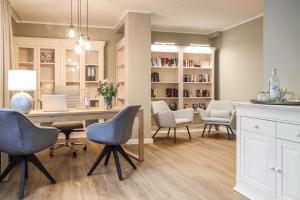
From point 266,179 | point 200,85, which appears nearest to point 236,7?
point 200,85

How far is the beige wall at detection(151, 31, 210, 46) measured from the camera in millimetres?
6949

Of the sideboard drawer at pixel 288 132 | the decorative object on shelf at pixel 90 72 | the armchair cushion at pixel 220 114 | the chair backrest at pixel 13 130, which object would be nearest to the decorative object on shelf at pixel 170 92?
the armchair cushion at pixel 220 114

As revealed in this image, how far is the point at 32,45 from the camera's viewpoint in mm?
6082

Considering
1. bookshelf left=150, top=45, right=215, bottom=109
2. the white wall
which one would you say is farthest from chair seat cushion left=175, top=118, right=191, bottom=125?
the white wall

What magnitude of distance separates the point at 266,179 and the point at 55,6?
4.40m

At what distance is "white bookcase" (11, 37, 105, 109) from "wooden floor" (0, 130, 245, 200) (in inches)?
78.8

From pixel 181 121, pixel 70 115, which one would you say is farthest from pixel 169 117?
pixel 70 115

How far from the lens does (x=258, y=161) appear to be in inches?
103

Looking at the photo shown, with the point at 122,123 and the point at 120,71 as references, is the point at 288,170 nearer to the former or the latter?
the point at 122,123

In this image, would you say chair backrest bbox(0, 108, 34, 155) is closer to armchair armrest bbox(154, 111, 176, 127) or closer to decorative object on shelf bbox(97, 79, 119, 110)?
decorative object on shelf bbox(97, 79, 119, 110)

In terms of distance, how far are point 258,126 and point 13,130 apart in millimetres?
2388

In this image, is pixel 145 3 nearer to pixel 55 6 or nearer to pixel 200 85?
pixel 55 6

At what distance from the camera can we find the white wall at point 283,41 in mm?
2748

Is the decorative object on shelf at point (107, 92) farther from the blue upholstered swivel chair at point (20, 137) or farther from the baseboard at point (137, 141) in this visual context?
the baseboard at point (137, 141)
